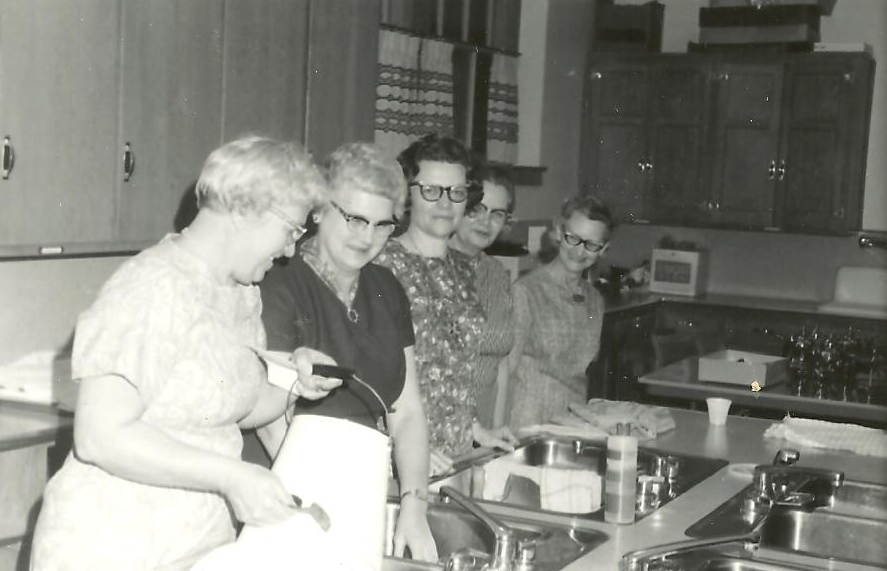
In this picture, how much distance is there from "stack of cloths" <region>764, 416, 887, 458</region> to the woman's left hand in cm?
148

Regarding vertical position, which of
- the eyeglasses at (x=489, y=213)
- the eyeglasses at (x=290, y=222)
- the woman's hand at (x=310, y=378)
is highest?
the eyeglasses at (x=290, y=222)

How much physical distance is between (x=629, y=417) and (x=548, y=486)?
0.57 m

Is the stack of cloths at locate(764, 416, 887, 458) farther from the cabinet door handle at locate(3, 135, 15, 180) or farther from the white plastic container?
the cabinet door handle at locate(3, 135, 15, 180)

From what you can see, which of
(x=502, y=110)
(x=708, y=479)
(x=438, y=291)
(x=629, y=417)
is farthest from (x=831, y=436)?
(x=502, y=110)

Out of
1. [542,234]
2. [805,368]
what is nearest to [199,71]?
[805,368]

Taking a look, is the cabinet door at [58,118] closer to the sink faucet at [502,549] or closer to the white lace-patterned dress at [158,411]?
the white lace-patterned dress at [158,411]

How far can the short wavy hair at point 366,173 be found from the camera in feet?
7.57

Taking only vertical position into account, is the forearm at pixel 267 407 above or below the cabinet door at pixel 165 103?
below

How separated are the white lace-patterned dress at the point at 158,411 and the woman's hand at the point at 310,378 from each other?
10 centimetres

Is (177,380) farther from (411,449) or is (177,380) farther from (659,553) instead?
(659,553)

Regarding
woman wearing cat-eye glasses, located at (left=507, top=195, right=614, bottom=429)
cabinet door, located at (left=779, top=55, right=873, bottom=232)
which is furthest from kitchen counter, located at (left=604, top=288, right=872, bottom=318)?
woman wearing cat-eye glasses, located at (left=507, top=195, right=614, bottom=429)

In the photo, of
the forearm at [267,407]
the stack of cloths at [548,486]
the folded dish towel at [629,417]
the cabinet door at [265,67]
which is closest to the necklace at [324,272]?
the forearm at [267,407]

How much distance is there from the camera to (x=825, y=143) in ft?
21.4

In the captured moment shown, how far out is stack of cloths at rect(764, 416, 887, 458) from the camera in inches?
128
